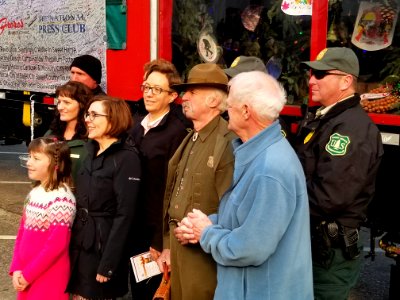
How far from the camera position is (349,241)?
2771mm

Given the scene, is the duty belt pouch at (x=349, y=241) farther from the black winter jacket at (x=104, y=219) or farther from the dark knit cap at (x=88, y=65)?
the dark knit cap at (x=88, y=65)

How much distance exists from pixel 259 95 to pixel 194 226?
1.95 ft

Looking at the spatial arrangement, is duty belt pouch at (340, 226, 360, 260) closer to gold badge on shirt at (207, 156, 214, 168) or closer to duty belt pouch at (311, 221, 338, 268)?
duty belt pouch at (311, 221, 338, 268)

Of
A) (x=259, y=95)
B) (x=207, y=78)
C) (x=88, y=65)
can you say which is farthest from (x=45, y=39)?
(x=259, y=95)

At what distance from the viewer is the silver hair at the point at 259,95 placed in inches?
86.3

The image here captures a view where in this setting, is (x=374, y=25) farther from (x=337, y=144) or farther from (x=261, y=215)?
(x=261, y=215)

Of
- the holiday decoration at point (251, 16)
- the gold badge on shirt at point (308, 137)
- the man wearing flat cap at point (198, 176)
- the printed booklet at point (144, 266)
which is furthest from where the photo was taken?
the holiday decoration at point (251, 16)

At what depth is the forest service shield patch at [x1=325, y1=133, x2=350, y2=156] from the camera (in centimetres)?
274

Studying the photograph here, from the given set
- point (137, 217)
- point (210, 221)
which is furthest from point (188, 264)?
point (137, 217)

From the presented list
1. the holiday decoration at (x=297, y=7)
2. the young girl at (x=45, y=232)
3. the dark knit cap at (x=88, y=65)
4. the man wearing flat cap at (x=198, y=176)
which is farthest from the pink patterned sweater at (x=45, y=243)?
the holiday decoration at (x=297, y=7)

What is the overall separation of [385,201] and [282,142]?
5.80 feet

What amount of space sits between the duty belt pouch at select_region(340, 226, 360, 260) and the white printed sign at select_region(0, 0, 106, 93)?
3.35 metres

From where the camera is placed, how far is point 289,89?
13.6ft

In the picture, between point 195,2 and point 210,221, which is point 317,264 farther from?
point 195,2
